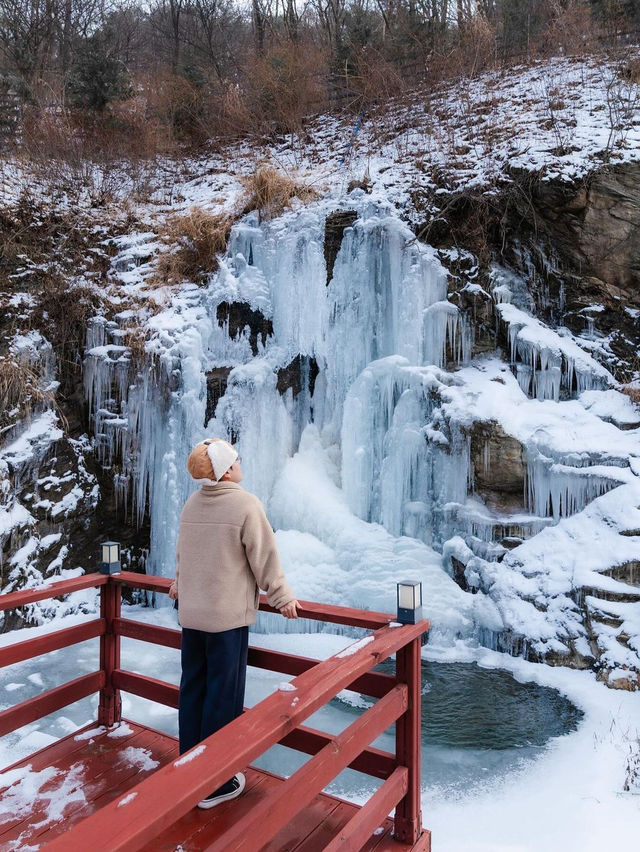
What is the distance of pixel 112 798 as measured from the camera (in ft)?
8.26

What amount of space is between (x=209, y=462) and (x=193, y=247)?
724 cm

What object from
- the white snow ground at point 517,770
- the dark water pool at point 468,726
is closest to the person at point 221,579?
the white snow ground at point 517,770

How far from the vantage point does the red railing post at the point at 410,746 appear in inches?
90.7

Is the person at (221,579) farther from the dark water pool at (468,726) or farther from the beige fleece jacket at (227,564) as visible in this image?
the dark water pool at (468,726)

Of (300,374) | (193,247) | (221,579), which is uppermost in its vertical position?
(193,247)

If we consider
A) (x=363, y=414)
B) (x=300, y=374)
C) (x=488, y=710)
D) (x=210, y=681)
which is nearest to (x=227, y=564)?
(x=210, y=681)

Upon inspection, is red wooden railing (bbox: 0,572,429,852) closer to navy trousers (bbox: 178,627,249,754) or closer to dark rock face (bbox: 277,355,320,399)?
navy trousers (bbox: 178,627,249,754)

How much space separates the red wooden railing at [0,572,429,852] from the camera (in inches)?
48.1

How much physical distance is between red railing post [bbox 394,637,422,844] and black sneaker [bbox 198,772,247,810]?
2.11ft

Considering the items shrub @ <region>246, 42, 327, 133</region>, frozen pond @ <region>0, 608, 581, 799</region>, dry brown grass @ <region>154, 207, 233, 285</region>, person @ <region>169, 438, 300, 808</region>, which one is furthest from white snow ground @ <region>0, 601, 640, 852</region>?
shrub @ <region>246, 42, 327, 133</region>

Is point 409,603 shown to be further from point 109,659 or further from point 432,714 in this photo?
point 432,714

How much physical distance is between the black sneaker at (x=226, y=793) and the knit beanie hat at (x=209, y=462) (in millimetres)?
1216

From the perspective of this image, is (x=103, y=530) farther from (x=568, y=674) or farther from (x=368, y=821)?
(x=368, y=821)

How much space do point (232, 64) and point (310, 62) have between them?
2.83 m
